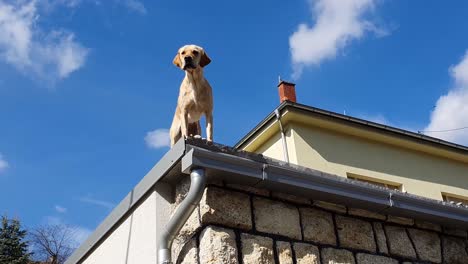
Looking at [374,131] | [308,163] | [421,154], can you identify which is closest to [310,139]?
[308,163]

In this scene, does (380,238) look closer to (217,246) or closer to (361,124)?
(217,246)

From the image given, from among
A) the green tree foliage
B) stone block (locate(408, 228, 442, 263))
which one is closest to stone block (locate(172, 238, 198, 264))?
Result: stone block (locate(408, 228, 442, 263))

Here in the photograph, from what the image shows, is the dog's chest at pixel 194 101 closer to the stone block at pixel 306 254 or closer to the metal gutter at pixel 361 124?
the stone block at pixel 306 254

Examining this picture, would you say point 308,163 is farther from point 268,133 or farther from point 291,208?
point 291,208

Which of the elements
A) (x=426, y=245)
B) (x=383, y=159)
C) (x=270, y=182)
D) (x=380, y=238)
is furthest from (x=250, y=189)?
(x=383, y=159)

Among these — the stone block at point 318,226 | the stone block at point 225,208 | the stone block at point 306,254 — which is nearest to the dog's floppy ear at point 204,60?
the stone block at point 225,208

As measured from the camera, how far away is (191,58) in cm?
470

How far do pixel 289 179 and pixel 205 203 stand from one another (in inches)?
26.1

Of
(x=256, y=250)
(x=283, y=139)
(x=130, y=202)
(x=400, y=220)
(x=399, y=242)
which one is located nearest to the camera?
(x=256, y=250)

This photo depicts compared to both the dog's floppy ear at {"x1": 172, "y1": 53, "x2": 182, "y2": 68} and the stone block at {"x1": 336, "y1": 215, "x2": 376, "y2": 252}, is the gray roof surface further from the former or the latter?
the dog's floppy ear at {"x1": 172, "y1": 53, "x2": 182, "y2": 68}

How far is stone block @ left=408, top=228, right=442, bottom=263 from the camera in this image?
4609 mm

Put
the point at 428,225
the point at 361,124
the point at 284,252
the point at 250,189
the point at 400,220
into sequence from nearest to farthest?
1. the point at 284,252
2. the point at 250,189
3. the point at 400,220
4. the point at 428,225
5. the point at 361,124

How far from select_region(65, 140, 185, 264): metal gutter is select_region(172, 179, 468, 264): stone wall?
20 centimetres

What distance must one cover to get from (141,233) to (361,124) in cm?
958
